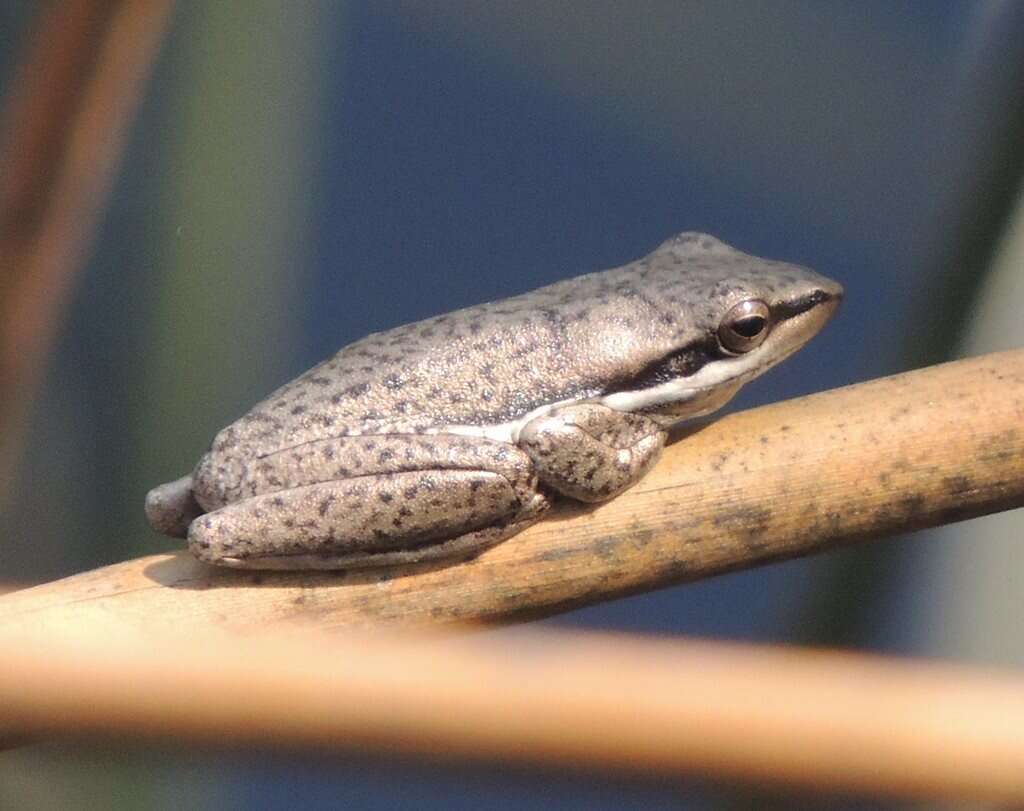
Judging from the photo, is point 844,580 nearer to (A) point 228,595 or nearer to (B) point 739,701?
(A) point 228,595

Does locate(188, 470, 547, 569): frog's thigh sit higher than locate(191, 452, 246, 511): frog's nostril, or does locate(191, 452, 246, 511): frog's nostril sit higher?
locate(191, 452, 246, 511): frog's nostril

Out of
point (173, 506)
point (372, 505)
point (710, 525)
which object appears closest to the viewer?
point (710, 525)

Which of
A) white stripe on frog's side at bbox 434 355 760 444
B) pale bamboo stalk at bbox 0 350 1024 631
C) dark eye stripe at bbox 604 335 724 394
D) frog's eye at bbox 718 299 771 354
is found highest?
frog's eye at bbox 718 299 771 354

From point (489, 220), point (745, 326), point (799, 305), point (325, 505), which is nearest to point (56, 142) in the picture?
point (325, 505)

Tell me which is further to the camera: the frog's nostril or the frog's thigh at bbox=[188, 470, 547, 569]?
the frog's nostril

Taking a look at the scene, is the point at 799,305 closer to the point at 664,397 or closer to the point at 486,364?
the point at 664,397

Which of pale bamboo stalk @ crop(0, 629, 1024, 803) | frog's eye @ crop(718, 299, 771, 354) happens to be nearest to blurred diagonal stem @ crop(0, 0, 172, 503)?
frog's eye @ crop(718, 299, 771, 354)

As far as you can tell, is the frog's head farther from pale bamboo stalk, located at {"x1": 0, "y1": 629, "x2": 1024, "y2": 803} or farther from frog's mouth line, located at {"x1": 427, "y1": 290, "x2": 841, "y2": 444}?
pale bamboo stalk, located at {"x1": 0, "y1": 629, "x2": 1024, "y2": 803}
